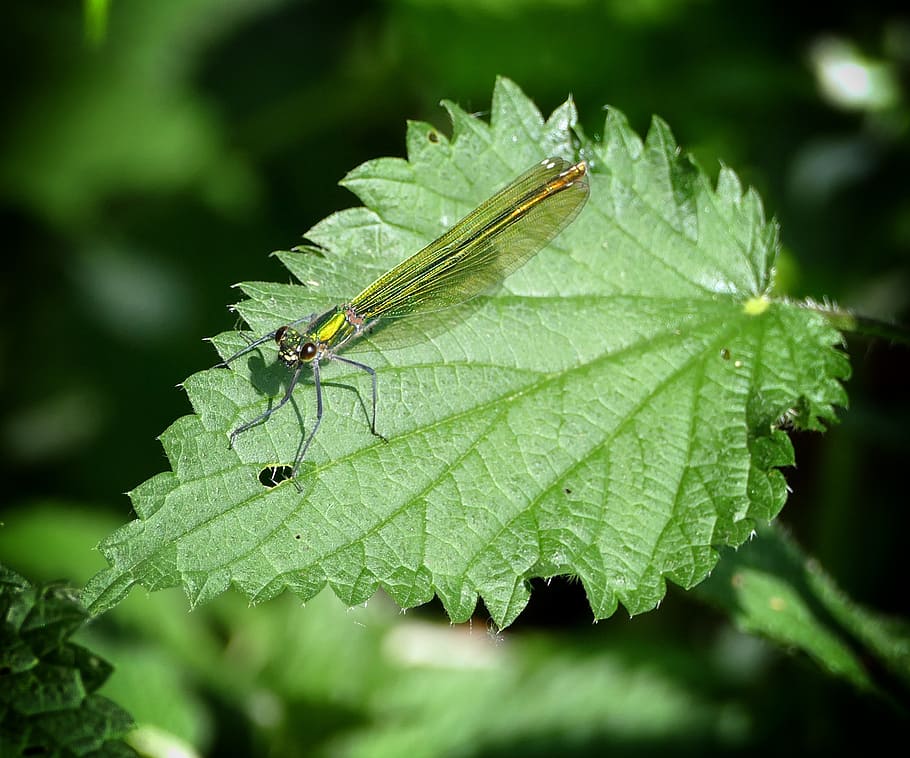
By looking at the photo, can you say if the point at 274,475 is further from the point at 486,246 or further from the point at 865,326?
the point at 865,326

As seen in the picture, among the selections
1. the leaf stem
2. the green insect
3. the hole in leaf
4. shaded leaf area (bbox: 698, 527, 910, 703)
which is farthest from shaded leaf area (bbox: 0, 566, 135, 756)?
the leaf stem

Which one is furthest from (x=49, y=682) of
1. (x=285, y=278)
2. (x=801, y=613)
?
(x=285, y=278)

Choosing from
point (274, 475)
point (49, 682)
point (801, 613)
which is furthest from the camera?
point (801, 613)

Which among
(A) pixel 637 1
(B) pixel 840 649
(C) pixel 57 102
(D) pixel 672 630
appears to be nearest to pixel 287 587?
(B) pixel 840 649

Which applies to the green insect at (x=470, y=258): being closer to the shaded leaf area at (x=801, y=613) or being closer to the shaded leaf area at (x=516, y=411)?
the shaded leaf area at (x=516, y=411)

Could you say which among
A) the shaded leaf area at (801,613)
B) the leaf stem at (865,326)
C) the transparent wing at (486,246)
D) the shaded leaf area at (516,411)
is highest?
the transparent wing at (486,246)

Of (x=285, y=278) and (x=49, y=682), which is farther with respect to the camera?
(x=285, y=278)

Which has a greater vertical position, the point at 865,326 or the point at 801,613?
the point at 865,326

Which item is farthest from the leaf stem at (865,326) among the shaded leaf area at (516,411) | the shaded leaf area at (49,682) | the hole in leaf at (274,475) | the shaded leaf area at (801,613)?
the shaded leaf area at (49,682)
